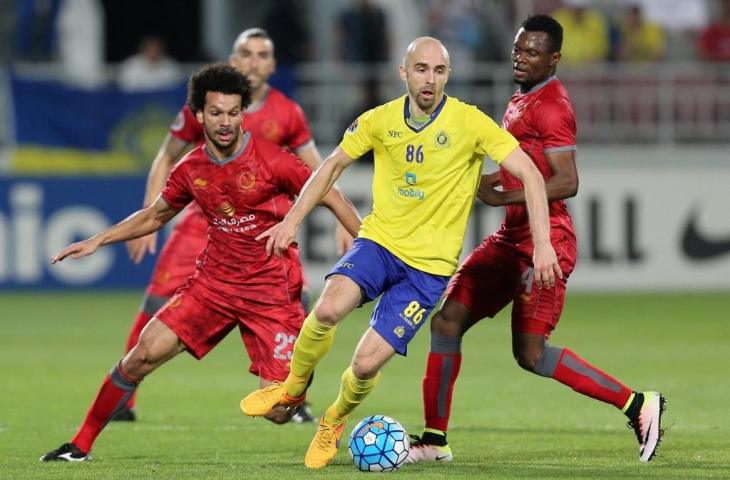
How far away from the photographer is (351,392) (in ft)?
25.1

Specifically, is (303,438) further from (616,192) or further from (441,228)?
(616,192)

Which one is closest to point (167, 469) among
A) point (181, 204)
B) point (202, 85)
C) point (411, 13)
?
point (181, 204)

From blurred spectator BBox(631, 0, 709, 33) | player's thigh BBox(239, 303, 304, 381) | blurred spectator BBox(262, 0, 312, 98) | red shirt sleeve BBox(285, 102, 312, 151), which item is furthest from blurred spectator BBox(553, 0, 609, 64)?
player's thigh BBox(239, 303, 304, 381)

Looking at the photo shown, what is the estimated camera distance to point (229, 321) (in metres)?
8.25

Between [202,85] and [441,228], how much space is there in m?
1.46

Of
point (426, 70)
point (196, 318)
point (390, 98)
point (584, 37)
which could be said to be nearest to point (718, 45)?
point (584, 37)

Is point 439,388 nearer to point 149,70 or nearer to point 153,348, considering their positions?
point 153,348

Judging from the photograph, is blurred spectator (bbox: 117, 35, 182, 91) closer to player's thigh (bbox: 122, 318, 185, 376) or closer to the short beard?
the short beard

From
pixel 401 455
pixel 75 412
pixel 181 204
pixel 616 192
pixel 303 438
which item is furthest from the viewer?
pixel 616 192

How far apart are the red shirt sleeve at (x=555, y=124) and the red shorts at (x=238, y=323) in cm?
163

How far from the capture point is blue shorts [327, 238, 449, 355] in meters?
7.57

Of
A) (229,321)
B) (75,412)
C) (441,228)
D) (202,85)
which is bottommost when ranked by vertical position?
(75,412)

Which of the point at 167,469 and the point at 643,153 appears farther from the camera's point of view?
the point at 643,153

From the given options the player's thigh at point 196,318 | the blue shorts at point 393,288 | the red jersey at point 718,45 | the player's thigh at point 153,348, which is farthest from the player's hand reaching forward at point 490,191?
the red jersey at point 718,45
